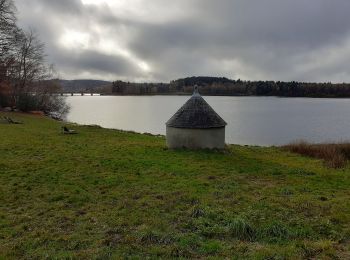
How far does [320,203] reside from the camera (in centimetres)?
1009

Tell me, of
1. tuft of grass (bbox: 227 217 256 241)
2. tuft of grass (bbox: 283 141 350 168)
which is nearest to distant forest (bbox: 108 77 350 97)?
tuft of grass (bbox: 283 141 350 168)

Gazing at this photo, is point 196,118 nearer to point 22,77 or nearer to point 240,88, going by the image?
point 22,77

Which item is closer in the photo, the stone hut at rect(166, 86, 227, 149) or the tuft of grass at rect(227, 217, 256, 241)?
the tuft of grass at rect(227, 217, 256, 241)

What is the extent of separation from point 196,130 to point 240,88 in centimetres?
16240

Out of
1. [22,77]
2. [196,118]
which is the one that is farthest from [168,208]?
[22,77]

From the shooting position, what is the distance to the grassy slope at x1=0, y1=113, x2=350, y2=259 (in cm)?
686

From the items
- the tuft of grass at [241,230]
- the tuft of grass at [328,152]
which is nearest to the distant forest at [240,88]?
the tuft of grass at [328,152]

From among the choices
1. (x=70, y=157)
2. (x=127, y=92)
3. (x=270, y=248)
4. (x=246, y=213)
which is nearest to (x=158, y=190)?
(x=246, y=213)

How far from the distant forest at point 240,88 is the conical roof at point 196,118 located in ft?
466

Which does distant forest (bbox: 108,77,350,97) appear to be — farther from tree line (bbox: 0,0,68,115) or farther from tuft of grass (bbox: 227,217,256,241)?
tuft of grass (bbox: 227,217,256,241)

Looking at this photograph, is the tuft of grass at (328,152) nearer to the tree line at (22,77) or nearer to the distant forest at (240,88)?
the tree line at (22,77)

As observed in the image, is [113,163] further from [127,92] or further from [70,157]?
[127,92]

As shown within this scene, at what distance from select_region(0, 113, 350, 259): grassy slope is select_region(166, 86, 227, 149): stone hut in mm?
2709

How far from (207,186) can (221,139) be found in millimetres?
8530
